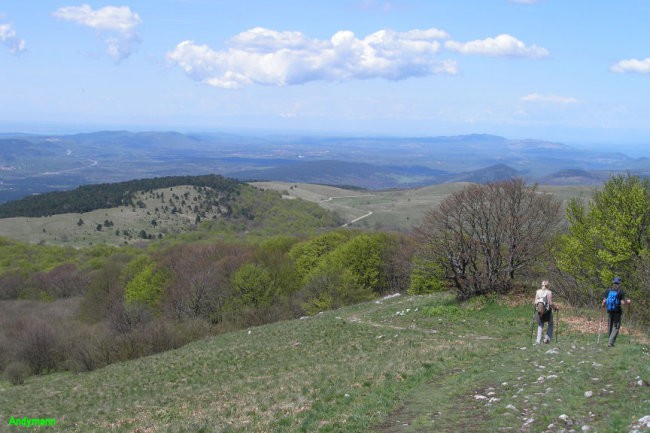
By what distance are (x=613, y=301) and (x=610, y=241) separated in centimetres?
1240

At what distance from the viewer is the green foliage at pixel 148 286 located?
60812 millimetres

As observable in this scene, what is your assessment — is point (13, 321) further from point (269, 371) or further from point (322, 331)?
point (269, 371)

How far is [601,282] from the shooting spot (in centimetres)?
3002

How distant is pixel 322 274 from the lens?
52781mm

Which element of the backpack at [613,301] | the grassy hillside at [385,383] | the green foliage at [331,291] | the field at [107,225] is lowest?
the field at [107,225]

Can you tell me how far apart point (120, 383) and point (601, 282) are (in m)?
25.6

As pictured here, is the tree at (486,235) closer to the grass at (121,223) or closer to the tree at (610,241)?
the tree at (610,241)

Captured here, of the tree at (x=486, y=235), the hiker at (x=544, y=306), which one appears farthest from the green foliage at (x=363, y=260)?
the hiker at (x=544, y=306)

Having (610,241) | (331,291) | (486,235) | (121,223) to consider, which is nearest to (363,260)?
(331,291)

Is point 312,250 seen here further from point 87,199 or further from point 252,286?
point 87,199

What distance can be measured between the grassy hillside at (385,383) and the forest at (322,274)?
3852 mm

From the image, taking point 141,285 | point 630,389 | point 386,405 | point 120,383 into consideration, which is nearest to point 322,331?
point 120,383

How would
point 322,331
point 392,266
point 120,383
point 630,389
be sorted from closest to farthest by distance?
point 630,389
point 120,383
point 322,331
point 392,266

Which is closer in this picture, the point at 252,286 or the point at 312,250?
the point at 252,286
